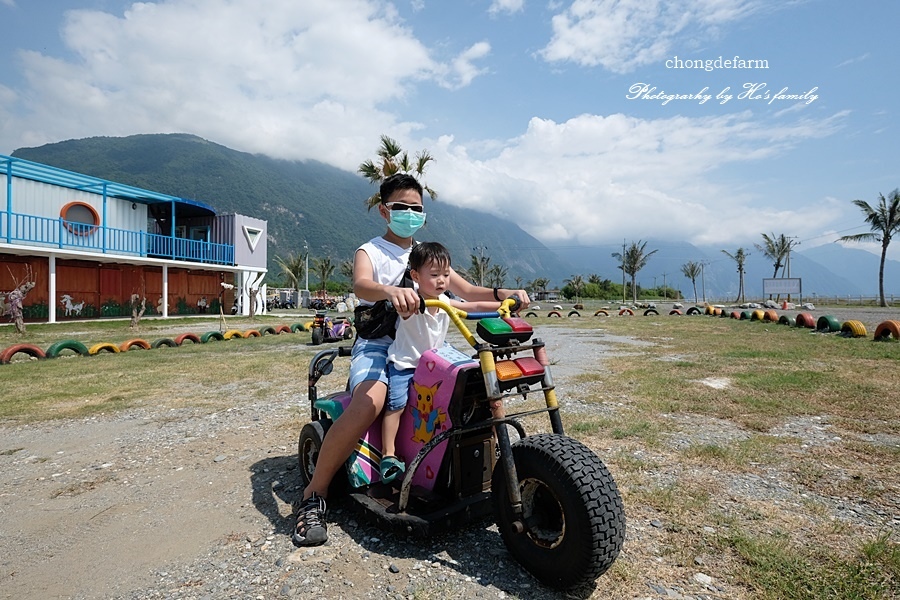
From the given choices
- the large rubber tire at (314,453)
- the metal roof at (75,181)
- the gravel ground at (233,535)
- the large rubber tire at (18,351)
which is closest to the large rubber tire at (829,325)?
the gravel ground at (233,535)

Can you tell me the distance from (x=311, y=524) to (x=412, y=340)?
1219 mm

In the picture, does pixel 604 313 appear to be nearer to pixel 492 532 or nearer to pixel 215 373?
pixel 215 373

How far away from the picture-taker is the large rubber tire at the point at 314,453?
127 inches

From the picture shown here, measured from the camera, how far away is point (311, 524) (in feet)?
9.42

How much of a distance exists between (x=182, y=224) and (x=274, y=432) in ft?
101

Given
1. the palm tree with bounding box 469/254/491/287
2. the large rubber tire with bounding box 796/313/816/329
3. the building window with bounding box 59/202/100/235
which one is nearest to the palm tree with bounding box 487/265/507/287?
the palm tree with bounding box 469/254/491/287

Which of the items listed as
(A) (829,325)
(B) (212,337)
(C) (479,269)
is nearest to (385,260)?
(B) (212,337)

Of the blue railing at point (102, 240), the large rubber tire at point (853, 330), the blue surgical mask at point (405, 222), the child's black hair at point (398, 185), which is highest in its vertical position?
the blue railing at point (102, 240)

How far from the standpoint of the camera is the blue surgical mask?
3.18m

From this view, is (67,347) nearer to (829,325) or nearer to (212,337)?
(212,337)

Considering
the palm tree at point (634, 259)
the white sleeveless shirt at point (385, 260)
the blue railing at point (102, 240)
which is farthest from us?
the palm tree at point (634, 259)

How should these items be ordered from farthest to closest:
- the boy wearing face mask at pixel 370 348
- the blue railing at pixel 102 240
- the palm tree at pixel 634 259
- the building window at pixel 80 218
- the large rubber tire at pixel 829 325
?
the palm tree at pixel 634 259
the building window at pixel 80 218
the blue railing at pixel 102 240
the large rubber tire at pixel 829 325
the boy wearing face mask at pixel 370 348

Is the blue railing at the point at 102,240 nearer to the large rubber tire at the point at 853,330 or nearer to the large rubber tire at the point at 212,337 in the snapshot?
the large rubber tire at the point at 212,337

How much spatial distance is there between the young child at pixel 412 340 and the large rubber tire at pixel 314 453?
1.22 feet
